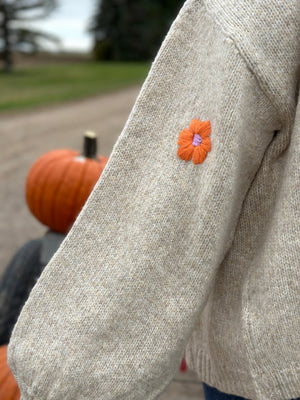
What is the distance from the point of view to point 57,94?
39.5 ft

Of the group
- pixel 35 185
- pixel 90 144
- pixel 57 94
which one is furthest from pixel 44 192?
pixel 57 94

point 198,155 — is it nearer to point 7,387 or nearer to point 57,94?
point 7,387

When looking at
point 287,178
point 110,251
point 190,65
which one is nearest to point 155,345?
point 110,251

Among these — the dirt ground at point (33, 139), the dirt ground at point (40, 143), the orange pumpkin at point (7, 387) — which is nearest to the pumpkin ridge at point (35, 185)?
the orange pumpkin at point (7, 387)

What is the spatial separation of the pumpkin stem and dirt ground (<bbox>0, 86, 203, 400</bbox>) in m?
1.20

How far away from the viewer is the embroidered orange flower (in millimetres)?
1086

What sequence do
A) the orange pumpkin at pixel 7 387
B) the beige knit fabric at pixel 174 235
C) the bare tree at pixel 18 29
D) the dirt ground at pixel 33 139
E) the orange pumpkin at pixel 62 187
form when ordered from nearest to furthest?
the beige knit fabric at pixel 174 235 < the orange pumpkin at pixel 7 387 < the orange pumpkin at pixel 62 187 < the dirt ground at pixel 33 139 < the bare tree at pixel 18 29

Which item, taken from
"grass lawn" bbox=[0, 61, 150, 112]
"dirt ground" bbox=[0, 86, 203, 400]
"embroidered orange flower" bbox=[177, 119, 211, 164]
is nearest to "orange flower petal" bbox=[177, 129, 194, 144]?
"embroidered orange flower" bbox=[177, 119, 211, 164]

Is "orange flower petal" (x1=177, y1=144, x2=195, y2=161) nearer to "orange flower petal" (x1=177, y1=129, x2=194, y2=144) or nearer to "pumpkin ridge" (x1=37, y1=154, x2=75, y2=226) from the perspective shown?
"orange flower petal" (x1=177, y1=129, x2=194, y2=144)

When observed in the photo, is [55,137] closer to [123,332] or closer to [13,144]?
[13,144]

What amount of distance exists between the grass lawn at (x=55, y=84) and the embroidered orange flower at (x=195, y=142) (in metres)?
8.99

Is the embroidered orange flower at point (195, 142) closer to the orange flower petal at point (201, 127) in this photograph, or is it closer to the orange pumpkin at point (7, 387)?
the orange flower petal at point (201, 127)

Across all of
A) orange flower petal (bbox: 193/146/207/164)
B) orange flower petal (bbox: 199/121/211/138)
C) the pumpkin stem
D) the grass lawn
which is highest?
orange flower petal (bbox: 199/121/211/138)

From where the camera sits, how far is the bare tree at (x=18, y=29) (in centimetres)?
1799
